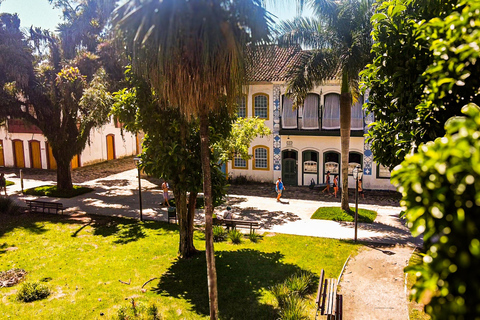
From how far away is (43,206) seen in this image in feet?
69.9

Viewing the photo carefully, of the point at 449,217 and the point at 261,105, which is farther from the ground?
the point at 261,105

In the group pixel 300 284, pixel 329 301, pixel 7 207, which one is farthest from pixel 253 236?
pixel 7 207

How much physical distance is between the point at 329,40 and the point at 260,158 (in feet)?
39.3

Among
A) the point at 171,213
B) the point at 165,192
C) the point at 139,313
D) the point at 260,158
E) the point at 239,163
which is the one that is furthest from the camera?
the point at 239,163

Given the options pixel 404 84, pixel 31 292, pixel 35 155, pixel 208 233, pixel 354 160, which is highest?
pixel 404 84

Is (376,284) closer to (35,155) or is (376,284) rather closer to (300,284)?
(300,284)

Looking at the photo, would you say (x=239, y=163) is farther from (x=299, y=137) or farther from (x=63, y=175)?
(x=63, y=175)

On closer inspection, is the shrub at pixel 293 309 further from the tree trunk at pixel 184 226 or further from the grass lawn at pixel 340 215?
the grass lawn at pixel 340 215

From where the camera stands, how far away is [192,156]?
42.7 feet

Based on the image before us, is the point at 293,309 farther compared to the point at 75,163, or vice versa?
the point at 75,163

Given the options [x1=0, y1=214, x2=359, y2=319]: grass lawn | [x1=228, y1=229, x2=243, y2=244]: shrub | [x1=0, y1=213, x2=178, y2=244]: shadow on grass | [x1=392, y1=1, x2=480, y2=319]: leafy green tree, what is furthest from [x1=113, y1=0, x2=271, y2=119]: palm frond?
[x1=0, y1=213, x2=178, y2=244]: shadow on grass

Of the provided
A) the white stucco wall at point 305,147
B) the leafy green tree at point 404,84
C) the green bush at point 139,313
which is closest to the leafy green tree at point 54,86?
the white stucco wall at point 305,147

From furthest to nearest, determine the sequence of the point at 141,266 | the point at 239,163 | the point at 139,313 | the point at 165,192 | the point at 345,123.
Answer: the point at 239,163
the point at 165,192
the point at 345,123
the point at 141,266
the point at 139,313

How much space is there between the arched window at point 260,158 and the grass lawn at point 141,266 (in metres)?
11.5
